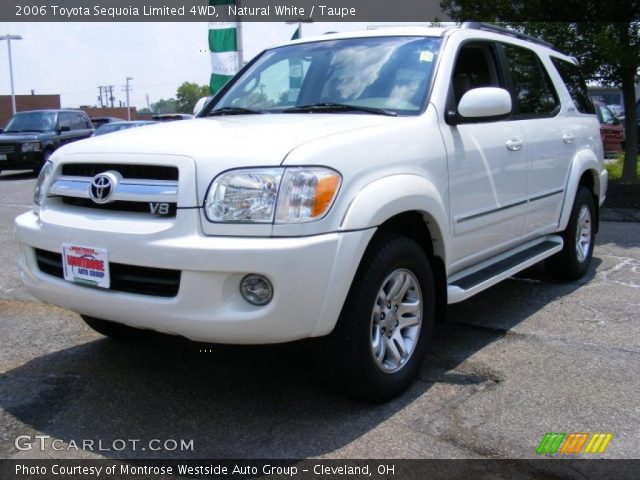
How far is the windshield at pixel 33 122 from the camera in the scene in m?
16.8

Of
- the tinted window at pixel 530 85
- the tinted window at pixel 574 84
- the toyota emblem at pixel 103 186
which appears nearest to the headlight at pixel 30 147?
the tinted window at pixel 574 84

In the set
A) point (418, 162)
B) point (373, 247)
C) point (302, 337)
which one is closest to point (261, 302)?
point (302, 337)

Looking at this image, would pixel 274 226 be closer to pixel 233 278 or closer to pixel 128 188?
pixel 233 278

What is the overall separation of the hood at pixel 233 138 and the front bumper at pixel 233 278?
31 cm

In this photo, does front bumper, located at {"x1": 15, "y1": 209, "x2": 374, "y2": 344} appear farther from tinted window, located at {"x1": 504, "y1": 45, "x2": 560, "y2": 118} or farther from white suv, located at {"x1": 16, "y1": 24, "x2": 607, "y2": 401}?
tinted window, located at {"x1": 504, "y1": 45, "x2": 560, "y2": 118}

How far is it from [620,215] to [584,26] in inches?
101

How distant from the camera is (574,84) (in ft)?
18.6

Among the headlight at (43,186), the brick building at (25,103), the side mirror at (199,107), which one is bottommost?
the headlight at (43,186)

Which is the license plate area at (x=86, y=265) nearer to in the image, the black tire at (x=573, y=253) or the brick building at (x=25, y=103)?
the black tire at (x=573, y=253)

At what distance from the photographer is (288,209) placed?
2.72 meters

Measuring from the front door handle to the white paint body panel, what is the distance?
0.86 ft

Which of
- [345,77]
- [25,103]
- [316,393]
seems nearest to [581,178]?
[345,77]

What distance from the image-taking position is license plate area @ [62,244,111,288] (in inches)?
114

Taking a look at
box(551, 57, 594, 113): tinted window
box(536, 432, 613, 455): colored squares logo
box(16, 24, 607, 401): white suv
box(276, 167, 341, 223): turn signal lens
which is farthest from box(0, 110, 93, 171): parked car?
box(536, 432, 613, 455): colored squares logo
